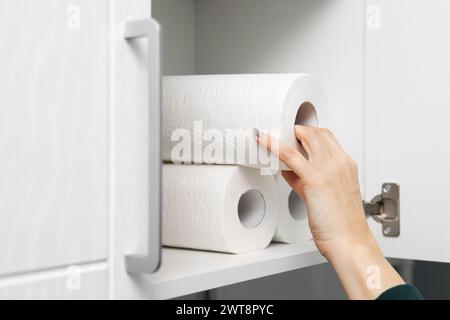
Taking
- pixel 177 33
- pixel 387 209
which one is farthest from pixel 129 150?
pixel 177 33

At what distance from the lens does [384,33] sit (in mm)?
736

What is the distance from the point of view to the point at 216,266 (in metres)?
0.58

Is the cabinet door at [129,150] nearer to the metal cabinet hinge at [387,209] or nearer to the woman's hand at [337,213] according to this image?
the woman's hand at [337,213]

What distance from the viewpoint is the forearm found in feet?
1.99

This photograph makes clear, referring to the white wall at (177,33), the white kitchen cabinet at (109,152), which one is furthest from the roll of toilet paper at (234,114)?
the white wall at (177,33)

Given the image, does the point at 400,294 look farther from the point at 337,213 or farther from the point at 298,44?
the point at 298,44

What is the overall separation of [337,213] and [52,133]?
0.33 m

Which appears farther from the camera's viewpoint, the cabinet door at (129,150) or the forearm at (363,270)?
the forearm at (363,270)

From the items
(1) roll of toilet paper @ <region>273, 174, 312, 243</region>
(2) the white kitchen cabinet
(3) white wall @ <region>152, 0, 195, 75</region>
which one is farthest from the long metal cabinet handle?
(3) white wall @ <region>152, 0, 195, 75</region>

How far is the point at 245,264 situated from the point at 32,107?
294 millimetres

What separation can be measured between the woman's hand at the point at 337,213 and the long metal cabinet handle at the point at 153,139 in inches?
8.0

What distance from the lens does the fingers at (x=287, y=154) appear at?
2.05 feet

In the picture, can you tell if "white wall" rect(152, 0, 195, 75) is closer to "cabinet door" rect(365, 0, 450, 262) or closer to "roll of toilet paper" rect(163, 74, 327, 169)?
"roll of toilet paper" rect(163, 74, 327, 169)
